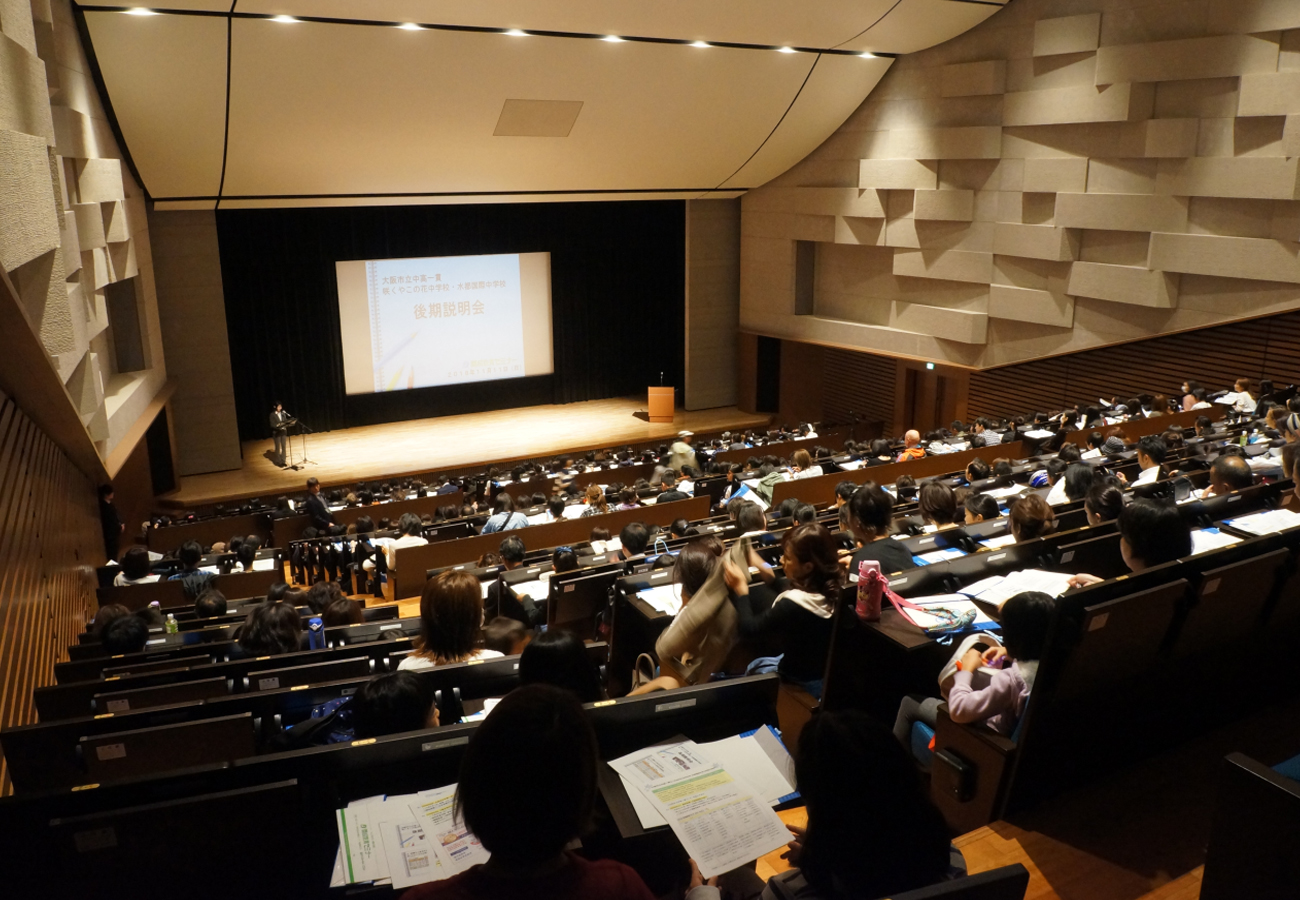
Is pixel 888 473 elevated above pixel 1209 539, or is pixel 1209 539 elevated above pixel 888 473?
pixel 1209 539

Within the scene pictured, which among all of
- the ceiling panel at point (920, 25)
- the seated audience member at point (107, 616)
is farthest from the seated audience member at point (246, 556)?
the ceiling panel at point (920, 25)

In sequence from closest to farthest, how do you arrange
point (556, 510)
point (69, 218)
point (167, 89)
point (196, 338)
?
point (69, 218) → point (556, 510) → point (167, 89) → point (196, 338)

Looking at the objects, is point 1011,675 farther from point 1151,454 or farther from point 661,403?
point 661,403

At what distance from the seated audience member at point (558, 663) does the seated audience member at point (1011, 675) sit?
44.3 inches

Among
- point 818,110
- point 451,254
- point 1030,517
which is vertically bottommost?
point 1030,517

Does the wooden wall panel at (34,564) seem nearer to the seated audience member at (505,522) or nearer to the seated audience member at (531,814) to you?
the seated audience member at (505,522)

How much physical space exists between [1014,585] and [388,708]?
2356 millimetres

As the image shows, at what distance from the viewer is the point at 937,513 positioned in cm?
552

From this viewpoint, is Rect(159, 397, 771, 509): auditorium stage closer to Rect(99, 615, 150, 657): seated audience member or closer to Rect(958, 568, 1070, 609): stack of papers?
Rect(99, 615, 150, 657): seated audience member

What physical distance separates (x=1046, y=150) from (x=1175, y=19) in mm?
2051

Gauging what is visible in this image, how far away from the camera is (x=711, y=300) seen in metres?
A: 18.2

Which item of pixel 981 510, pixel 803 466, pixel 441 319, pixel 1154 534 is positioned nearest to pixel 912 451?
pixel 803 466

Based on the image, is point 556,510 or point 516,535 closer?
point 516,535

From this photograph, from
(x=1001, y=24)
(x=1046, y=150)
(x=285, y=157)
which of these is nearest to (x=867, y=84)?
(x=1001, y=24)
